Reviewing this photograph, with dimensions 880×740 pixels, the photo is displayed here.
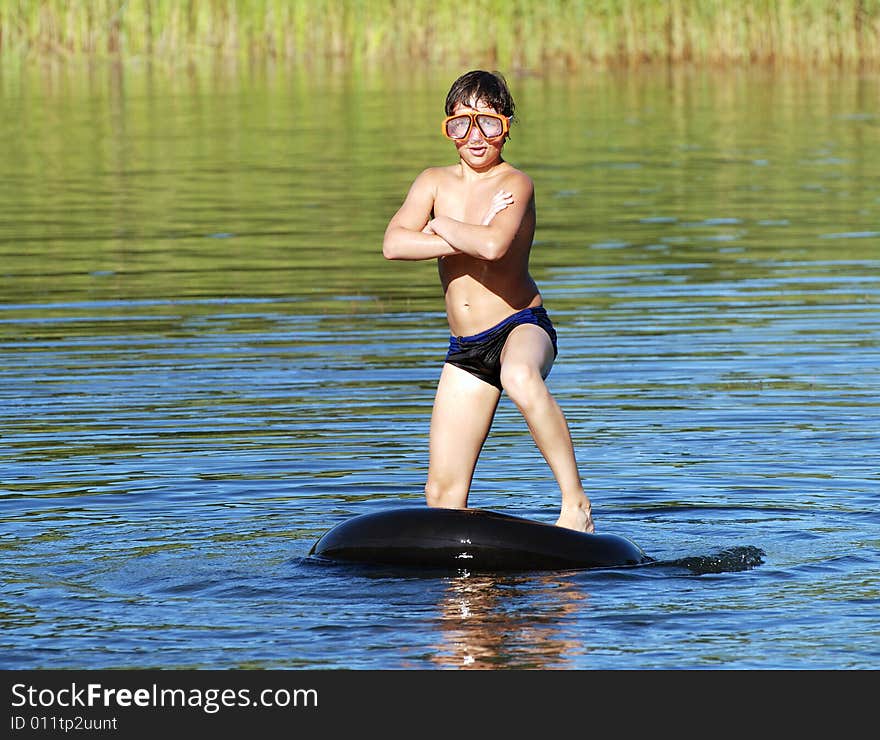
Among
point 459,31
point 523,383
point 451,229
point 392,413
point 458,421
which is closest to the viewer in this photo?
point 523,383

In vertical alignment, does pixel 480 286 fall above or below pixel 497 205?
below

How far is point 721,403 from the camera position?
36.8 ft

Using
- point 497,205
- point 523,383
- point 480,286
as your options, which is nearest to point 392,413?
point 480,286

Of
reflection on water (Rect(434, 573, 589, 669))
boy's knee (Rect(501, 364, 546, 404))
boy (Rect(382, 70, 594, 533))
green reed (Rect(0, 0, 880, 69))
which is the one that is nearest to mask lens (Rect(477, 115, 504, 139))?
boy (Rect(382, 70, 594, 533))

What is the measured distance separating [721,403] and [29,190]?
14.4 meters

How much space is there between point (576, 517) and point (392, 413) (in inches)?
136

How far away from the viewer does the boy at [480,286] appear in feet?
25.0

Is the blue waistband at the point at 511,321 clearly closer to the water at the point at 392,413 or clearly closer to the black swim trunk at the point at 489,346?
the black swim trunk at the point at 489,346

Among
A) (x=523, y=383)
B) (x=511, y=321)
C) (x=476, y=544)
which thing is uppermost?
(x=511, y=321)

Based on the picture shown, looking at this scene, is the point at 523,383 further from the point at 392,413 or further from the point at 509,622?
the point at 392,413

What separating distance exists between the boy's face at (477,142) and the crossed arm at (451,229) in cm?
16

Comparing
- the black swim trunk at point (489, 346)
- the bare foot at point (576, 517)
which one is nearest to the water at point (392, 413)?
the bare foot at point (576, 517)

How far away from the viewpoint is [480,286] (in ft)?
26.0
